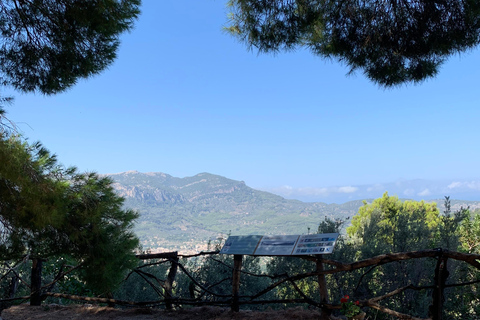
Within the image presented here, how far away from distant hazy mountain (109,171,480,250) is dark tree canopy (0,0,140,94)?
86.5 metres

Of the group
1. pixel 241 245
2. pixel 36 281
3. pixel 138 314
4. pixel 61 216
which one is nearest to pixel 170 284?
pixel 138 314

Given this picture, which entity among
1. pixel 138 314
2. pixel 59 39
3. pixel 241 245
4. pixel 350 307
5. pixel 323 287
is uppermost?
pixel 59 39

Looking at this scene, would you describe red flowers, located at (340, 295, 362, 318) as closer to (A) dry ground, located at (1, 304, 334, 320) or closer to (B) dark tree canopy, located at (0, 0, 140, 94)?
(A) dry ground, located at (1, 304, 334, 320)

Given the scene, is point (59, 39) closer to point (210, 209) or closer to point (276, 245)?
Answer: point (276, 245)

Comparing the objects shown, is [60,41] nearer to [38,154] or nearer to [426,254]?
[38,154]

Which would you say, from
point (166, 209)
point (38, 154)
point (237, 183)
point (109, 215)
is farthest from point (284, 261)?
point (237, 183)

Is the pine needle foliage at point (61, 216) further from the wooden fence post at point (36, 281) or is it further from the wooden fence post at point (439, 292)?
the wooden fence post at point (439, 292)

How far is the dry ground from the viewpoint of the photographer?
333cm

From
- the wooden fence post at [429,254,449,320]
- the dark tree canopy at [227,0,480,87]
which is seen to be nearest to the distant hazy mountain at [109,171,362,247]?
the dark tree canopy at [227,0,480,87]

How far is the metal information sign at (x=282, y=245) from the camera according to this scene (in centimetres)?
309

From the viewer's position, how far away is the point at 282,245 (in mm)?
3318

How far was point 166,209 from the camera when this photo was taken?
468 feet

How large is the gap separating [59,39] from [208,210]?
146 metres

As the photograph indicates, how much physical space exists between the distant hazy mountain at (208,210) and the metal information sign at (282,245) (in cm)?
8651
